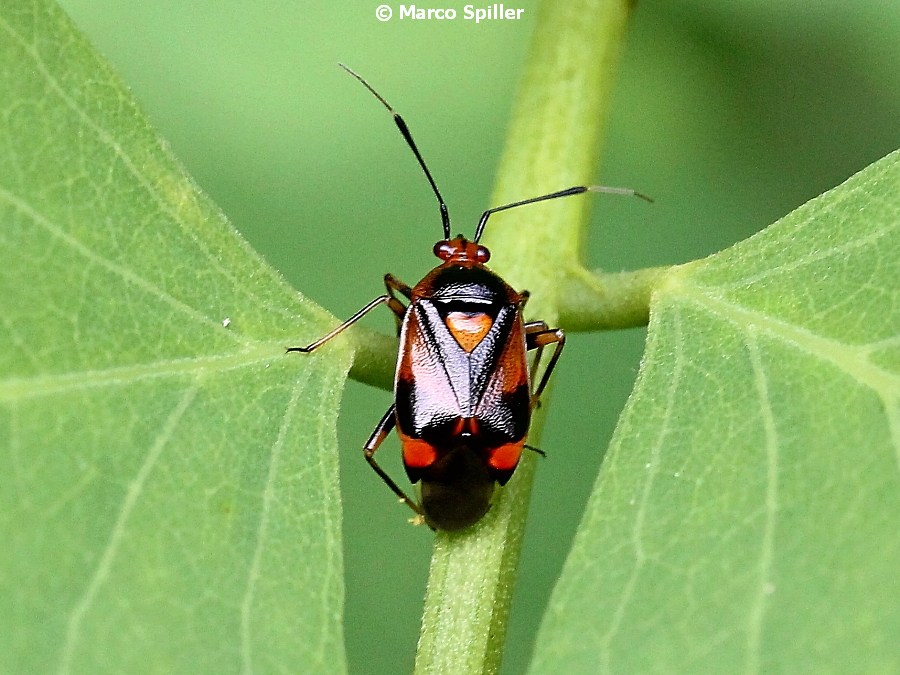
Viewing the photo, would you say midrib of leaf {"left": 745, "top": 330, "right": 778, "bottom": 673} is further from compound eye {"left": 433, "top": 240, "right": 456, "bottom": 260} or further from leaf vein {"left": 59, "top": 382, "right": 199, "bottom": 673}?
compound eye {"left": 433, "top": 240, "right": 456, "bottom": 260}

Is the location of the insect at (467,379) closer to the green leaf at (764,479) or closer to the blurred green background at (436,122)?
the green leaf at (764,479)

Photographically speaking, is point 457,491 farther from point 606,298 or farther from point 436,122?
point 436,122

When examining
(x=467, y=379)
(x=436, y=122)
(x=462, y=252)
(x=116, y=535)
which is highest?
(x=436, y=122)

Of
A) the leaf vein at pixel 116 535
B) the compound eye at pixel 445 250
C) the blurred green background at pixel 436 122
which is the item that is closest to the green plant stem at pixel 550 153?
the compound eye at pixel 445 250

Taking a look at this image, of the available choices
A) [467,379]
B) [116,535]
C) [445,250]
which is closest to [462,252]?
[445,250]

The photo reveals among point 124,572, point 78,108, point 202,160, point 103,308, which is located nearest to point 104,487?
point 124,572
